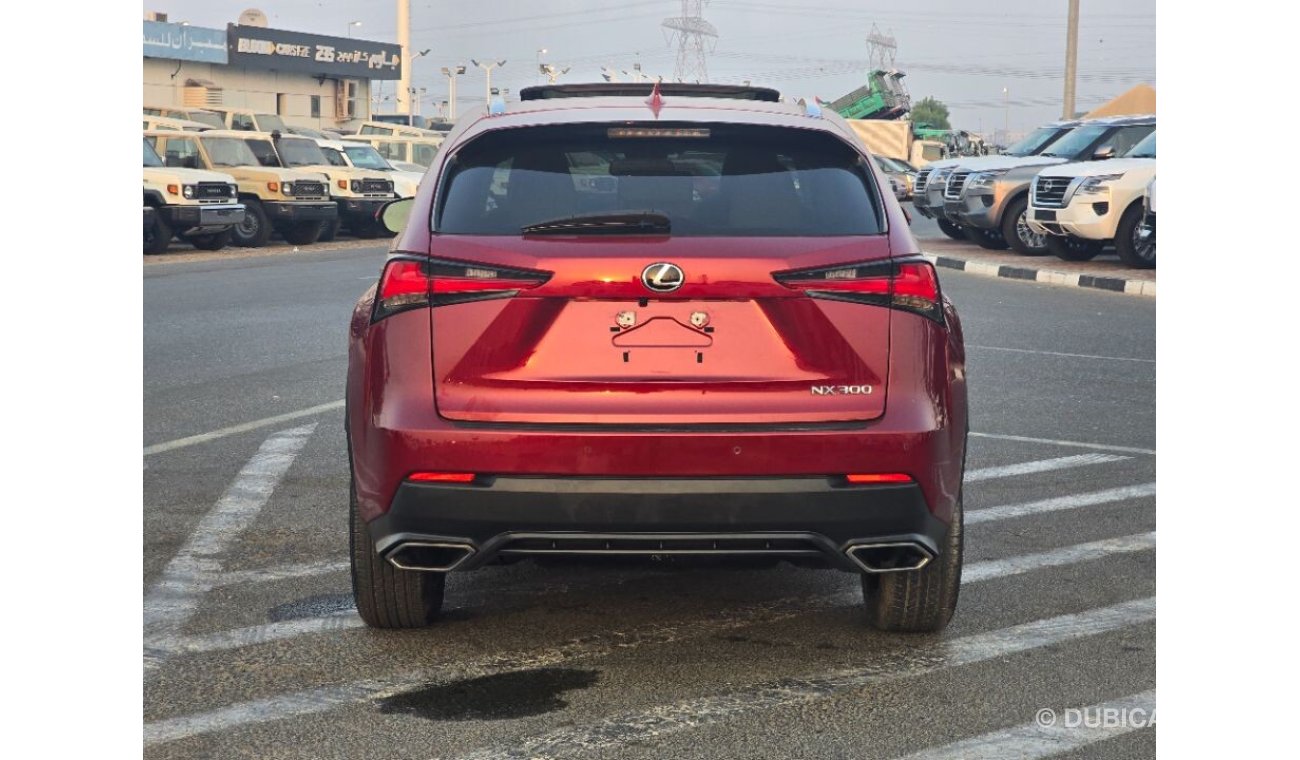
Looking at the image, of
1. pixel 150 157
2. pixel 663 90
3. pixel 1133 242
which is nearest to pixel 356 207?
pixel 150 157

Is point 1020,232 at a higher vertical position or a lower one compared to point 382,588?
higher

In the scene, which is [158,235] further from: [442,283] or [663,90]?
[442,283]

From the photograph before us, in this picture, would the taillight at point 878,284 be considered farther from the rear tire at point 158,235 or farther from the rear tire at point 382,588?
the rear tire at point 158,235

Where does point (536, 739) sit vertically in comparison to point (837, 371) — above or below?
below

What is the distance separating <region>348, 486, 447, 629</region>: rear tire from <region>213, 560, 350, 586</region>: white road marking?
2.64 feet

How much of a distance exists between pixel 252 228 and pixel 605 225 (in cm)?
2503

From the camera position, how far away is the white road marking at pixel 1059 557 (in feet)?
21.0

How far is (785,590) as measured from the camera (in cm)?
626

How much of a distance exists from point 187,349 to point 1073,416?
6.94m

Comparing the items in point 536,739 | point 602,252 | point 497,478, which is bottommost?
point 536,739

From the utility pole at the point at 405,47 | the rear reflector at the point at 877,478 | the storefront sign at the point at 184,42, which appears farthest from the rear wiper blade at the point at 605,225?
the utility pole at the point at 405,47

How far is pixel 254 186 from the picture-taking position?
2897 centimetres
